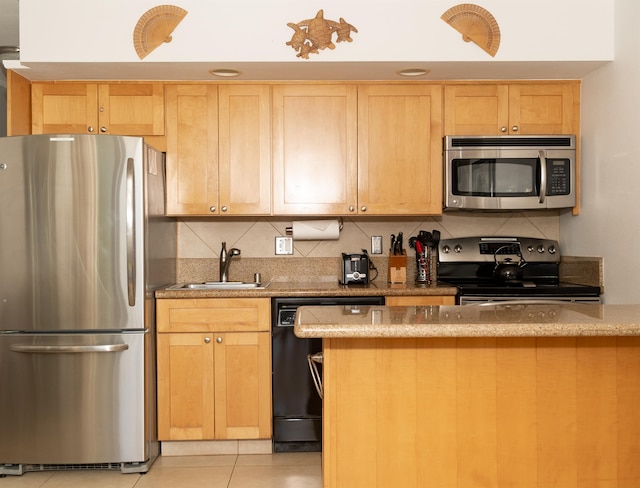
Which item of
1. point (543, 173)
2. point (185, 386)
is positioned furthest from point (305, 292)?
point (543, 173)

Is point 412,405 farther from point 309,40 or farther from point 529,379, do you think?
point 309,40

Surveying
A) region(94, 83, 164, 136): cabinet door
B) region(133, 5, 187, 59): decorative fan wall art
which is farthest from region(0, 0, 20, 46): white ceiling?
region(133, 5, 187, 59): decorative fan wall art

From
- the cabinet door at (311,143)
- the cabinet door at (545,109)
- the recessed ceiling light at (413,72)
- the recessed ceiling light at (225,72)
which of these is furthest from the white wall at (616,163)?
the recessed ceiling light at (225,72)

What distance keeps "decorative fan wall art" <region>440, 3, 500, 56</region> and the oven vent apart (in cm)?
50

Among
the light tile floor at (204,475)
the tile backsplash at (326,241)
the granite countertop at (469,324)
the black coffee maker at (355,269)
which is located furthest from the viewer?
the tile backsplash at (326,241)

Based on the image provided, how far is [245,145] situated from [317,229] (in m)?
0.70

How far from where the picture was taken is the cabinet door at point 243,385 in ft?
10.6

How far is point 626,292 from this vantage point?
3.07 m

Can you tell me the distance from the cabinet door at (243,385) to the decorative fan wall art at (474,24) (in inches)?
76.4

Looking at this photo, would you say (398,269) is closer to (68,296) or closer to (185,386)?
(185,386)

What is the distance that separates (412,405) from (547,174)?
7.07 ft

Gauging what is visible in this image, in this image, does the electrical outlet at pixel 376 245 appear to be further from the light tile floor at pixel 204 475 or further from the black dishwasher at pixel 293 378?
the light tile floor at pixel 204 475

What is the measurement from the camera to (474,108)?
3.49 m

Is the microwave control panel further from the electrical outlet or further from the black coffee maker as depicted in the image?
the black coffee maker
